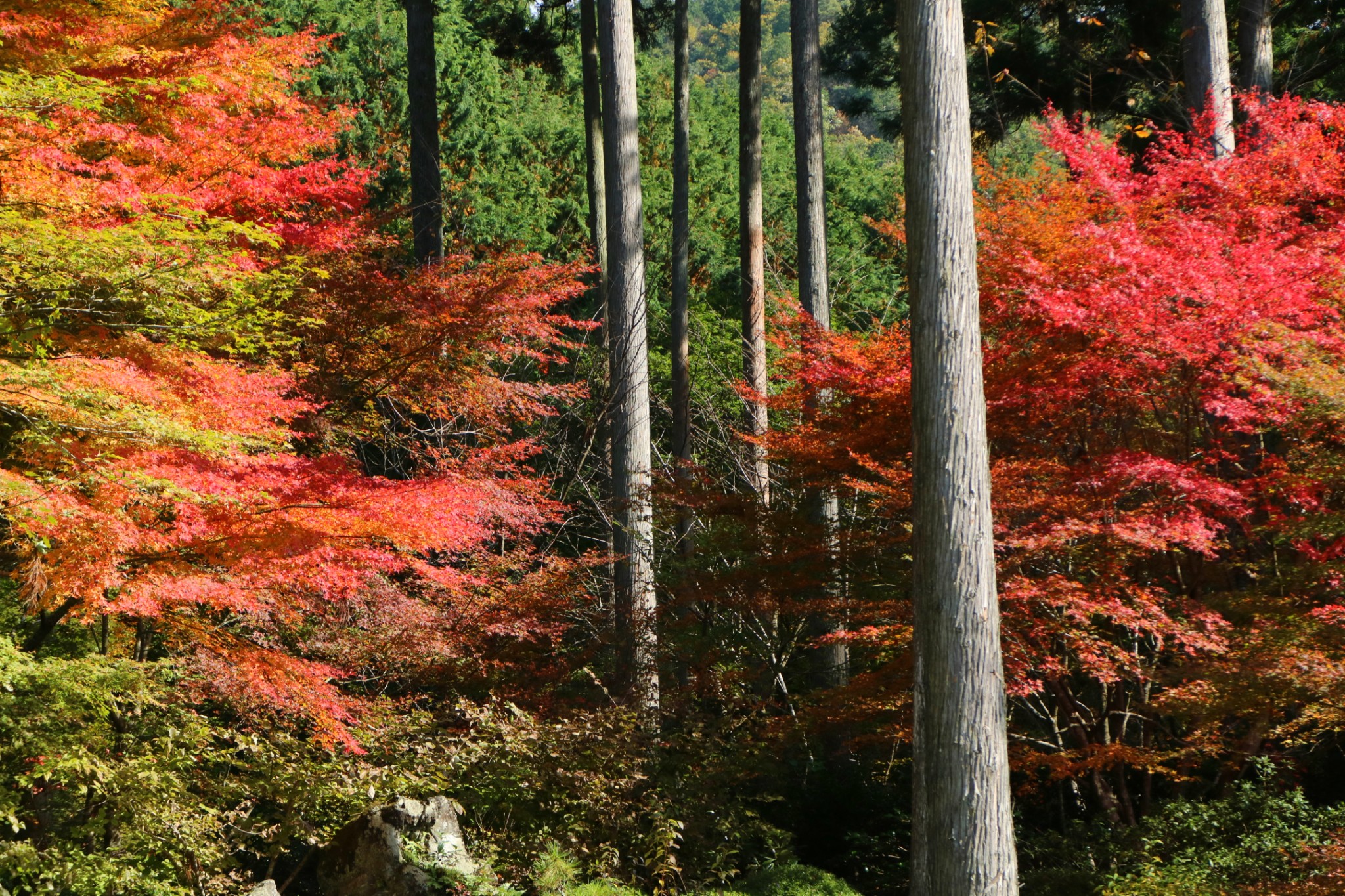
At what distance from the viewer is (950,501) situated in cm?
486

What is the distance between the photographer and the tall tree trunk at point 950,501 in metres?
4.67

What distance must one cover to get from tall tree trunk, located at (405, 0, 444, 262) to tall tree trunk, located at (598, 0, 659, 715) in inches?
80.4

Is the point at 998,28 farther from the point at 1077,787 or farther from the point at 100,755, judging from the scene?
the point at 100,755

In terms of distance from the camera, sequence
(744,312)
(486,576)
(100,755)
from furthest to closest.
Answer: (744,312) → (486,576) → (100,755)

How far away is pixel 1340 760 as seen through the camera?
7.76m

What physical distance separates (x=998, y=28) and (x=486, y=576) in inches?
376

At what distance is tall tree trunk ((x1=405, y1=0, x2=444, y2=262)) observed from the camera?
37.5ft

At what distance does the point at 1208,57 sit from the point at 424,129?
24.8ft

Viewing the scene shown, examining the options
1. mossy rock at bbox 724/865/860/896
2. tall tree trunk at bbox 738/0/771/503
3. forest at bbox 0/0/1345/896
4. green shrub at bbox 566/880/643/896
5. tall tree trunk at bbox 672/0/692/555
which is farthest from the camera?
tall tree trunk at bbox 672/0/692/555

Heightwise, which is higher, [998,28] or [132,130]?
[998,28]

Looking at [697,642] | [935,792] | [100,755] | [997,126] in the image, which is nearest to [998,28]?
[997,126]

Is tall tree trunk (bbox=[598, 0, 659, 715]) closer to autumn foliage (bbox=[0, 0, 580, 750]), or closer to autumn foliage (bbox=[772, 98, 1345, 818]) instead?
autumn foliage (bbox=[0, 0, 580, 750])

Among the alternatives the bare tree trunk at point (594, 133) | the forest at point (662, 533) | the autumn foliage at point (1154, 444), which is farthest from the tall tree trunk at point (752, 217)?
the autumn foliage at point (1154, 444)

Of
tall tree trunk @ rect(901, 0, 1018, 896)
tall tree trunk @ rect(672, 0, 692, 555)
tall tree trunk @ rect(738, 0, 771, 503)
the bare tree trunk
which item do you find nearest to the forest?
tall tree trunk @ rect(901, 0, 1018, 896)
